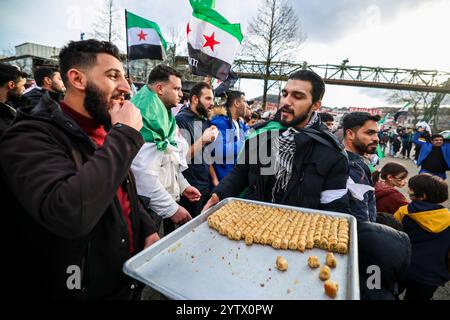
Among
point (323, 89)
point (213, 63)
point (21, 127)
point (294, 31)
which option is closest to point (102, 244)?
point (21, 127)

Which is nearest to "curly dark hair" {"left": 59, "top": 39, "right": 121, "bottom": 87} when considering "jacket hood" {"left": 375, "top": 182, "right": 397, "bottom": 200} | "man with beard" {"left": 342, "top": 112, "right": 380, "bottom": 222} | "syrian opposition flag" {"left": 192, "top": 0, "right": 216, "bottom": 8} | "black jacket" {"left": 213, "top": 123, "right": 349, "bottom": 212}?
"black jacket" {"left": 213, "top": 123, "right": 349, "bottom": 212}

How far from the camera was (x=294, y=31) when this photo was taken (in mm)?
19781

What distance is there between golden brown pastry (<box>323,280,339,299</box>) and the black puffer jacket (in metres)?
0.60

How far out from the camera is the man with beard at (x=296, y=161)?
2.04 meters

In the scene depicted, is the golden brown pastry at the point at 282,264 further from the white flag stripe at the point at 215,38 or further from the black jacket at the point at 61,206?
the white flag stripe at the point at 215,38

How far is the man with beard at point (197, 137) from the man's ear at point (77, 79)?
7.61 feet

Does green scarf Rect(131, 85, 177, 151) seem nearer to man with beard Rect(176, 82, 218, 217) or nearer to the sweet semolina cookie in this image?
man with beard Rect(176, 82, 218, 217)

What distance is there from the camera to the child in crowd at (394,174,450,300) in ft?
9.14

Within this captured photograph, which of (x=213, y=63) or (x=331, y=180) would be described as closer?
(x=331, y=180)

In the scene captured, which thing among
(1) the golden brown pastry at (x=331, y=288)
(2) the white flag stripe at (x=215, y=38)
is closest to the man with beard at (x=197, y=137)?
(2) the white flag stripe at (x=215, y=38)

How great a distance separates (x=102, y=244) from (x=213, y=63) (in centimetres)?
405

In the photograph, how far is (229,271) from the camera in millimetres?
1318

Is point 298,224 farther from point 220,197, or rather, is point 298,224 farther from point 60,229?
point 60,229

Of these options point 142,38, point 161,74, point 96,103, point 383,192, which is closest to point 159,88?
point 161,74
